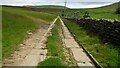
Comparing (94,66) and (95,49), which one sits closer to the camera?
(94,66)

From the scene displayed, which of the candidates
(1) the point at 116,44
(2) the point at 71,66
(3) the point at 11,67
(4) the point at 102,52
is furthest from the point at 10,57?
(1) the point at 116,44

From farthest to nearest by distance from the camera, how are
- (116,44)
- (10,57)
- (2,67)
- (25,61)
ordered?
(116,44), (10,57), (25,61), (2,67)

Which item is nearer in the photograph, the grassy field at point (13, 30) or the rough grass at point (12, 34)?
the rough grass at point (12, 34)

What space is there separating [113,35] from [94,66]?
22.6ft

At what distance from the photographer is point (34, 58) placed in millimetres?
16297

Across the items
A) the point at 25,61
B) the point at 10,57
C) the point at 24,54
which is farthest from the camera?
the point at 24,54

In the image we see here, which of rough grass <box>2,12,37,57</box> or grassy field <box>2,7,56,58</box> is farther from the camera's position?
grassy field <box>2,7,56,58</box>

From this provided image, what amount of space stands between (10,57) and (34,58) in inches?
54.3

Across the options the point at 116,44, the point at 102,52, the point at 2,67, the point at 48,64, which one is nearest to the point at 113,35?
the point at 116,44

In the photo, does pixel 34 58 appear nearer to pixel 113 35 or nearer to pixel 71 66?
pixel 71 66

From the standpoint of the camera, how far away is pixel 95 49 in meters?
19.9

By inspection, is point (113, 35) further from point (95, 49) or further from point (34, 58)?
point (34, 58)

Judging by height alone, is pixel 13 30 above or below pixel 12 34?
below

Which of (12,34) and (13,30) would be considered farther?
(13,30)
